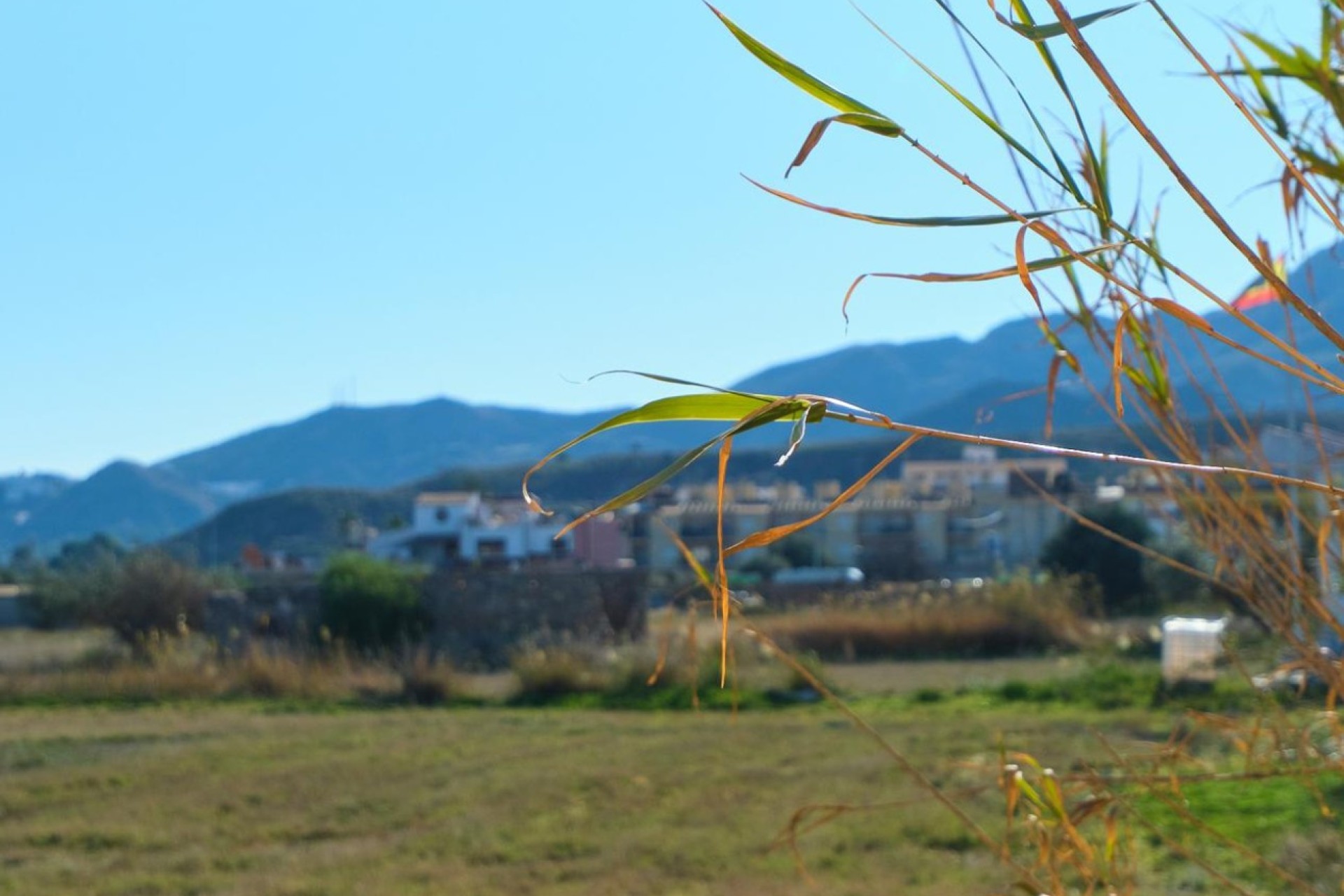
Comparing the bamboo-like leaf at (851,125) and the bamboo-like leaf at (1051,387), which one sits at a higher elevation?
the bamboo-like leaf at (851,125)

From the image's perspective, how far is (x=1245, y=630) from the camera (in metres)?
14.5

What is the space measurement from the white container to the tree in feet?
31.1

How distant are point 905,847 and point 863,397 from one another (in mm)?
140931

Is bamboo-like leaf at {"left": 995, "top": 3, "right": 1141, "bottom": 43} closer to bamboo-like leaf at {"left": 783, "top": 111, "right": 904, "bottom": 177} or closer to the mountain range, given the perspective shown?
bamboo-like leaf at {"left": 783, "top": 111, "right": 904, "bottom": 177}

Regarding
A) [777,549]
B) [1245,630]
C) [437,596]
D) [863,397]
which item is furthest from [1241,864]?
[863,397]

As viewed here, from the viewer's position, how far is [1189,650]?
12.3 meters

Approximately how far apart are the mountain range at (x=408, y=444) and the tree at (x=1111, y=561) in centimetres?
3914

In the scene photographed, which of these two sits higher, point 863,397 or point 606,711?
point 863,397

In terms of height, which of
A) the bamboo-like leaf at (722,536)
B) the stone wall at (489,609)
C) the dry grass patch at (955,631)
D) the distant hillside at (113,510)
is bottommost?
the dry grass patch at (955,631)

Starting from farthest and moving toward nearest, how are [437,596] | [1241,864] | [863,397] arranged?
[863,397] < [437,596] < [1241,864]

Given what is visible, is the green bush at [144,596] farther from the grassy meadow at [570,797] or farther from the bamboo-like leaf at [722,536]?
the bamboo-like leaf at [722,536]

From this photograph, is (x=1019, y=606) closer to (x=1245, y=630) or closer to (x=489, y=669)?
(x=1245, y=630)

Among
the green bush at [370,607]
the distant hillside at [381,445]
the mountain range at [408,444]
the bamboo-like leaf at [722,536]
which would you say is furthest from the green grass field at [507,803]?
the distant hillside at [381,445]

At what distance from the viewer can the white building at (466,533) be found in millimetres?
45938
